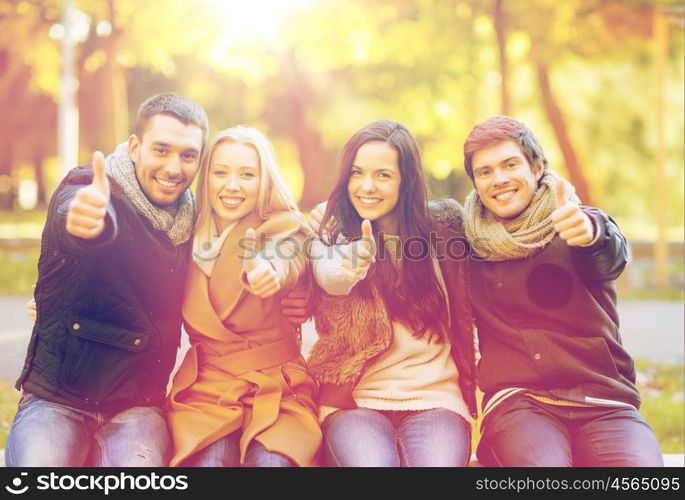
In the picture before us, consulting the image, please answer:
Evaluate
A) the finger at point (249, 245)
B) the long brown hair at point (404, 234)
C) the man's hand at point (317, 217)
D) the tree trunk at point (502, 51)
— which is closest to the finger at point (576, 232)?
the long brown hair at point (404, 234)

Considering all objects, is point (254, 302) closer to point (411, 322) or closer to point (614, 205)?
point (411, 322)

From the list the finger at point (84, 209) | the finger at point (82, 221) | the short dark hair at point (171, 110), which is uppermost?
the short dark hair at point (171, 110)

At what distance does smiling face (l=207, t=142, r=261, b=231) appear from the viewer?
3191 mm

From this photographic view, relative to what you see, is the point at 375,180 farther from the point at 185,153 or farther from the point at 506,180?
the point at 185,153

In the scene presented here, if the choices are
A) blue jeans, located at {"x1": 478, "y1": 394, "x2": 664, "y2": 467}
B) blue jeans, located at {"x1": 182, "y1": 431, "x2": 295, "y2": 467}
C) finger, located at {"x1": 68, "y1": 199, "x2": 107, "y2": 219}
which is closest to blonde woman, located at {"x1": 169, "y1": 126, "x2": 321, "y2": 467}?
blue jeans, located at {"x1": 182, "y1": 431, "x2": 295, "y2": 467}

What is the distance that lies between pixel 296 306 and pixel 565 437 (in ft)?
3.76

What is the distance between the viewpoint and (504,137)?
3.18m

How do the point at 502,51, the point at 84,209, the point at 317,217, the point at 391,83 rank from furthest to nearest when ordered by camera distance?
the point at 391,83, the point at 502,51, the point at 317,217, the point at 84,209

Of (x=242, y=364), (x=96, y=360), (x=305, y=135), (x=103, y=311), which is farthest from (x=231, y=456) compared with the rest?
(x=305, y=135)

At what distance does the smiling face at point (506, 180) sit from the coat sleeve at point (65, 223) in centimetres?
144

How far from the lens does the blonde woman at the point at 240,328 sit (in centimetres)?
299

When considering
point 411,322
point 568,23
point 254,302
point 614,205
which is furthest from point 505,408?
point 614,205

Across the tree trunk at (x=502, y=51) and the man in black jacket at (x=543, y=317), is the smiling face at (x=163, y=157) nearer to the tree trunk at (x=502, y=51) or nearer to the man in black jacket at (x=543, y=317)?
the man in black jacket at (x=543, y=317)

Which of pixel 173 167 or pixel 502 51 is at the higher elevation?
pixel 502 51
